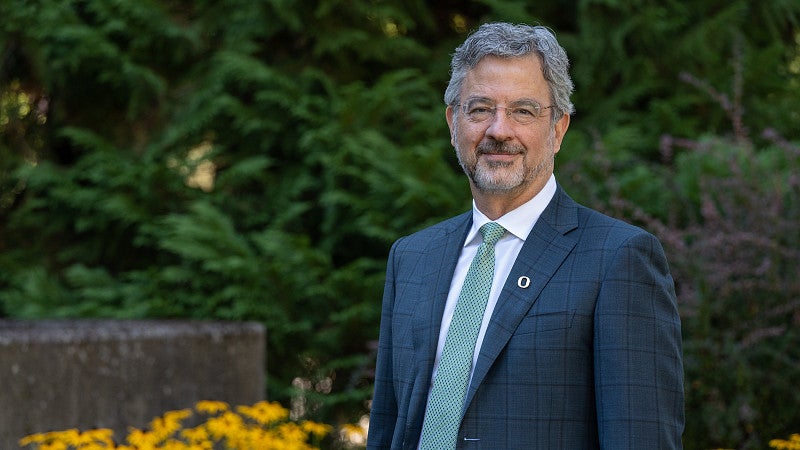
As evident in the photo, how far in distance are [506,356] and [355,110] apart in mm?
4084

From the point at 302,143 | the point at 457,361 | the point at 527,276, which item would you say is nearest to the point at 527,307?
the point at 527,276

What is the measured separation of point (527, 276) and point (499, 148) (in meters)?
0.26

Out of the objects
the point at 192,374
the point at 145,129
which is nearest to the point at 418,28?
the point at 145,129

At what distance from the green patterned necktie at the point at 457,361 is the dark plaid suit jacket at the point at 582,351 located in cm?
4

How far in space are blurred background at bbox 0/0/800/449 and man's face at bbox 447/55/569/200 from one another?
106 inches

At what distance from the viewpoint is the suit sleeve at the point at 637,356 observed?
1.86 metres

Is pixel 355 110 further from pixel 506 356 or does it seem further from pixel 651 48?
pixel 506 356

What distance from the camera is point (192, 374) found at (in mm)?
4664

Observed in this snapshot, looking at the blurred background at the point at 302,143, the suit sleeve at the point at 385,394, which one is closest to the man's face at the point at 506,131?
the suit sleeve at the point at 385,394

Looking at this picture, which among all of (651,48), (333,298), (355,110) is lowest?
(333,298)

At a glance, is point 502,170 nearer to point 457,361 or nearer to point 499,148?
point 499,148

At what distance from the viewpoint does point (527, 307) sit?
77.0 inches

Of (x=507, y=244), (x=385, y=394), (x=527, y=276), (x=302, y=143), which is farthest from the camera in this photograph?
(x=302, y=143)

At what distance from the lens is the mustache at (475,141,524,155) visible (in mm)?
2055
